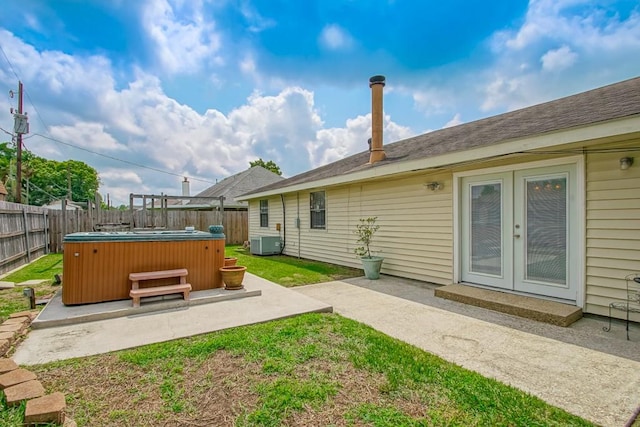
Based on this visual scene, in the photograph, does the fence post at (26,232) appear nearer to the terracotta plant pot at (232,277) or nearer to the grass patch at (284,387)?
the terracotta plant pot at (232,277)

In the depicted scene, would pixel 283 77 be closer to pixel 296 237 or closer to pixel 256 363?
pixel 296 237

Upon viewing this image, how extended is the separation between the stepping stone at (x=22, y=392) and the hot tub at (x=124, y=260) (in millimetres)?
2225

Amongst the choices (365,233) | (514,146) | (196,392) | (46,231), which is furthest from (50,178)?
(514,146)

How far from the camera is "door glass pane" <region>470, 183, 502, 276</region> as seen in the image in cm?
498

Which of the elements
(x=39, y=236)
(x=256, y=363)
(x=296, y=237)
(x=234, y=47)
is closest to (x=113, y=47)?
(x=234, y=47)

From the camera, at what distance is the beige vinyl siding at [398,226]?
5.82 m

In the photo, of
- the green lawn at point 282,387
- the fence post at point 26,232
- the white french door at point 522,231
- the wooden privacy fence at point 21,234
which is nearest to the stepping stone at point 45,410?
the green lawn at point 282,387


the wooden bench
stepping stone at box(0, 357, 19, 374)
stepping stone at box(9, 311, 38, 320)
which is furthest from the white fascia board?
stepping stone at box(9, 311, 38, 320)

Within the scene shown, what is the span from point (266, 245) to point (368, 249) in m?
4.52

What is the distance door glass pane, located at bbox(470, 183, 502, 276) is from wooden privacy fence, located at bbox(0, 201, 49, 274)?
9.40 metres

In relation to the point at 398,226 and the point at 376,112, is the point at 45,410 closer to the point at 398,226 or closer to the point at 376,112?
the point at 398,226

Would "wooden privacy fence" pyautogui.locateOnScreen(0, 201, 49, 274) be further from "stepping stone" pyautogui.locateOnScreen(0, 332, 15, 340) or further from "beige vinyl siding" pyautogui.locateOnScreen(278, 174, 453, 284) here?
"beige vinyl siding" pyautogui.locateOnScreen(278, 174, 453, 284)

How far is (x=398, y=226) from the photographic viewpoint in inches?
264

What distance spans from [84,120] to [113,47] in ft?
17.4
